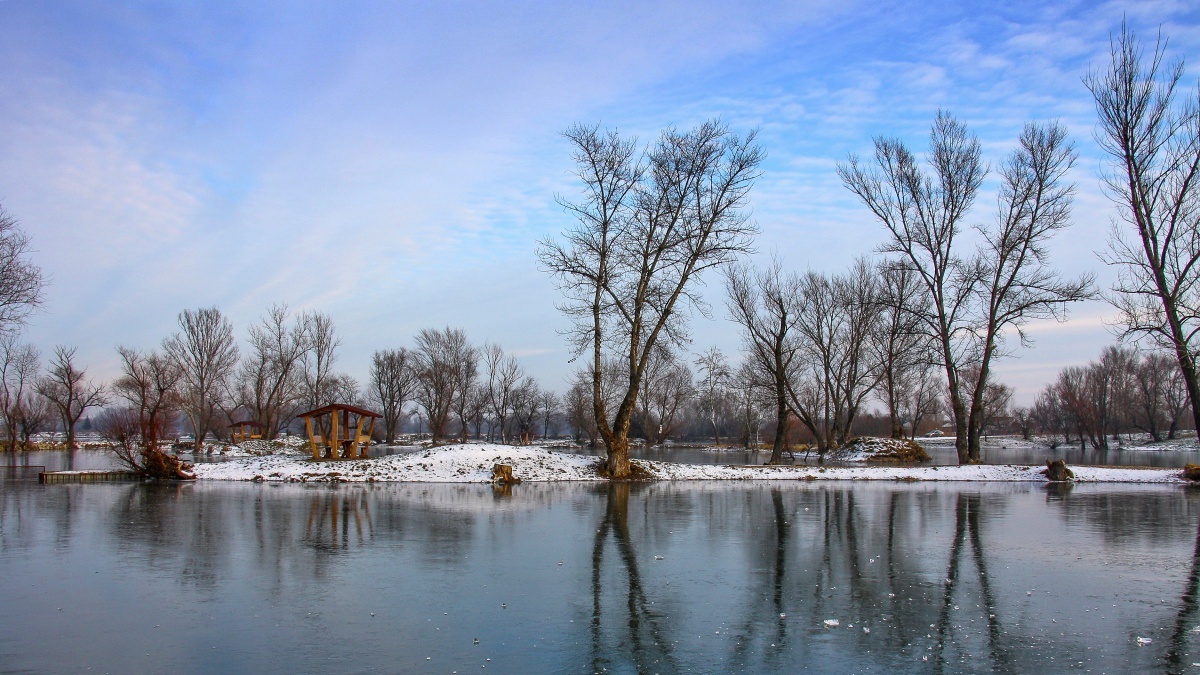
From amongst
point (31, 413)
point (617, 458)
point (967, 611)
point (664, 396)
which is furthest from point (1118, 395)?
point (31, 413)

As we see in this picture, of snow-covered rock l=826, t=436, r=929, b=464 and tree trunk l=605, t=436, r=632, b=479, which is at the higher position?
tree trunk l=605, t=436, r=632, b=479

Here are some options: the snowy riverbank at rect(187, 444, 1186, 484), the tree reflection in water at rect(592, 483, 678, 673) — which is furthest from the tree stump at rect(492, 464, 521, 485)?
the tree reflection in water at rect(592, 483, 678, 673)

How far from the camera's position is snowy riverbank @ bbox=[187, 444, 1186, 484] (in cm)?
2492

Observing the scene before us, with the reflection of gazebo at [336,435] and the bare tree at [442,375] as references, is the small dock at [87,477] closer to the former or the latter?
the reflection of gazebo at [336,435]

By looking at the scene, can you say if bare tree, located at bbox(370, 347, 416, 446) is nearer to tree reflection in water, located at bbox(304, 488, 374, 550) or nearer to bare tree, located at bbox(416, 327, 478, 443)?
bare tree, located at bbox(416, 327, 478, 443)

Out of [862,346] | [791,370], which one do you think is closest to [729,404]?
[791,370]

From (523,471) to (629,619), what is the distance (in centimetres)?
1865

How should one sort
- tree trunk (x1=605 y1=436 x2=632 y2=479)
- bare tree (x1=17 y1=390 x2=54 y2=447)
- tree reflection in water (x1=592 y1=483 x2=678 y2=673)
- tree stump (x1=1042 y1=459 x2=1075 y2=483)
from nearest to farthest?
tree reflection in water (x1=592 y1=483 x2=678 y2=673) → tree stump (x1=1042 y1=459 x2=1075 y2=483) → tree trunk (x1=605 y1=436 x2=632 y2=479) → bare tree (x1=17 y1=390 x2=54 y2=447)

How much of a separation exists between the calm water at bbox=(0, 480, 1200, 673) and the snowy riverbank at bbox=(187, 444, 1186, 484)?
796cm

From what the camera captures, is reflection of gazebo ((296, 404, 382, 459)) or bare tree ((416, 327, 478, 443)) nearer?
reflection of gazebo ((296, 404, 382, 459))

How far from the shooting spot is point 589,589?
29.1ft

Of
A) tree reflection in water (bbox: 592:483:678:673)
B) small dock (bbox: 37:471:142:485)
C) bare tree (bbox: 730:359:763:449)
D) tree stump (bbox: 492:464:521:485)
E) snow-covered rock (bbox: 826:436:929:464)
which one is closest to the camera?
tree reflection in water (bbox: 592:483:678:673)

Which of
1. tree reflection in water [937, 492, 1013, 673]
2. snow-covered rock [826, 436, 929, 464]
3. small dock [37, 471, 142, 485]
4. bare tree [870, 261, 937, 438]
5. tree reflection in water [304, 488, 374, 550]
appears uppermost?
bare tree [870, 261, 937, 438]

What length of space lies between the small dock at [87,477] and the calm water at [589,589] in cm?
790
